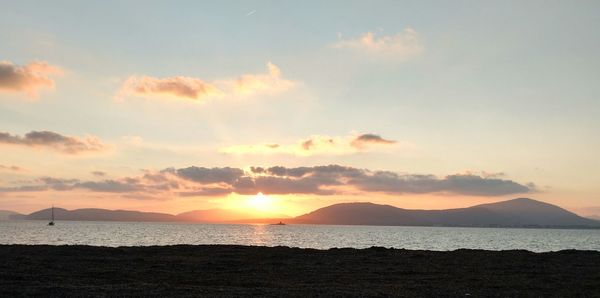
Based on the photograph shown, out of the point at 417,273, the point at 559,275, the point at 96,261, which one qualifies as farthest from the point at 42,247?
the point at 559,275

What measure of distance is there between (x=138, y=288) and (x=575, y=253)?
135 ft

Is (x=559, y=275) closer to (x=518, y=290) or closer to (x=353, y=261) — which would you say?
(x=518, y=290)

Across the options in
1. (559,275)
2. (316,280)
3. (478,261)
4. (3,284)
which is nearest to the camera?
(3,284)

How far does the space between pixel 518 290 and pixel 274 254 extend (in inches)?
922

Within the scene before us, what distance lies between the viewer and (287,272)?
119 ft

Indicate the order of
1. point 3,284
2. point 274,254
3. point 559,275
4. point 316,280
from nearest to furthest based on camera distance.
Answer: point 3,284
point 316,280
point 559,275
point 274,254

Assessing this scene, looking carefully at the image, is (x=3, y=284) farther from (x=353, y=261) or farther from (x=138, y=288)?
(x=353, y=261)

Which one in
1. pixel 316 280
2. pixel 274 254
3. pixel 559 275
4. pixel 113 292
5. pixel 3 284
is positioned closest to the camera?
pixel 113 292

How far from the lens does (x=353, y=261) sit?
43125 millimetres

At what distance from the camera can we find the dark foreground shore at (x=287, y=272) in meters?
27.5

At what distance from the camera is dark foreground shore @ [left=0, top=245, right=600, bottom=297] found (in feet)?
90.4

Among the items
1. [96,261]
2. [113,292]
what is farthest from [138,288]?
[96,261]

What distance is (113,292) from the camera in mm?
25797

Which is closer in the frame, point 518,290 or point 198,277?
point 518,290
